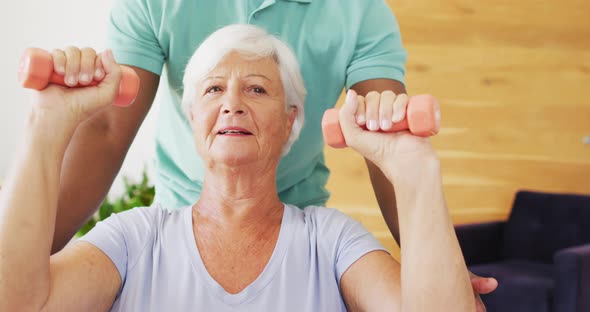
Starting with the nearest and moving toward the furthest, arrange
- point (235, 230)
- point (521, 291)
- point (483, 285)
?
1. point (483, 285)
2. point (235, 230)
3. point (521, 291)

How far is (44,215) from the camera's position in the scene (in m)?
1.25

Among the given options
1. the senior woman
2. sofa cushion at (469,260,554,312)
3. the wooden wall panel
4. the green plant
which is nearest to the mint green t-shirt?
the senior woman

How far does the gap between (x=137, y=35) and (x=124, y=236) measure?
1.57 ft

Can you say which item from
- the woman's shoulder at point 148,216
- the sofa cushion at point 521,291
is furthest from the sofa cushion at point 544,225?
the woman's shoulder at point 148,216

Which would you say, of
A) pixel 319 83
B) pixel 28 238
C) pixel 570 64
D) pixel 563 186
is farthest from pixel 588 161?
pixel 28 238

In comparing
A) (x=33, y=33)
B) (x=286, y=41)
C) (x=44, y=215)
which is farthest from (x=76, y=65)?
(x=33, y=33)

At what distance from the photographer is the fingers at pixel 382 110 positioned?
1.26 metres

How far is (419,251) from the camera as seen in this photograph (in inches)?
49.9

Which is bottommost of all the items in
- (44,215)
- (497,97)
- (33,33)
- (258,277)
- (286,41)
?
(497,97)

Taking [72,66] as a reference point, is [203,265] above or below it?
below

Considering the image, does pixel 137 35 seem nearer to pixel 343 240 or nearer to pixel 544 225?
pixel 343 240

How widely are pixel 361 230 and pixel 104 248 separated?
0.55 m

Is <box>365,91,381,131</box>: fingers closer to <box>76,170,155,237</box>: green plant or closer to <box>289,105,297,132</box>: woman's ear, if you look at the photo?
<box>289,105,297,132</box>: woman's ear

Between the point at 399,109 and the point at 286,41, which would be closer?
the point at 399,109
